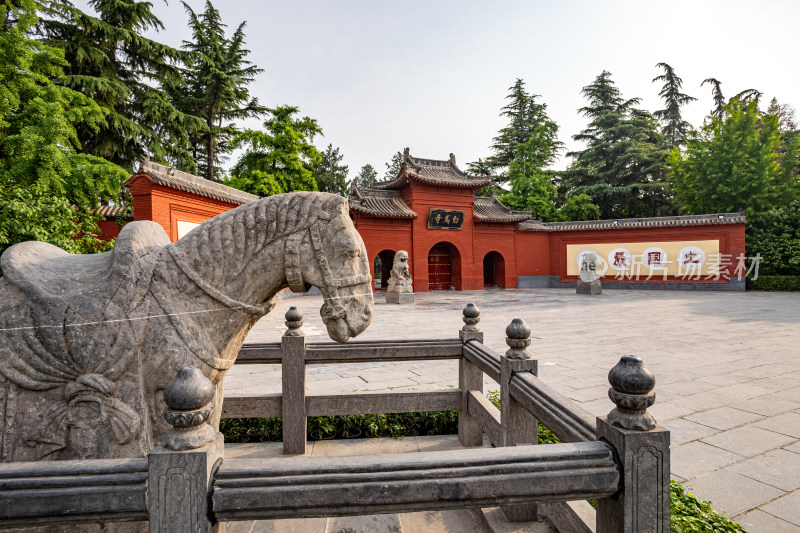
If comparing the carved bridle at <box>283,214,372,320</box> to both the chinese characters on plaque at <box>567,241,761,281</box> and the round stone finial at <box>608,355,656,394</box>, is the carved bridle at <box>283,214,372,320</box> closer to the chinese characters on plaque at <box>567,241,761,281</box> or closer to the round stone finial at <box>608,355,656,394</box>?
the round stone finial at <box>608,355,656,394</box>

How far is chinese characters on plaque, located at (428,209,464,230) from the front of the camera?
19.5m

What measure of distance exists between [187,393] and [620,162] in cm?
3105

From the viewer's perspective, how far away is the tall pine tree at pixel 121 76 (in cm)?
1461

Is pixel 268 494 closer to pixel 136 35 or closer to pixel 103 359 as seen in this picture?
pixel 103 359

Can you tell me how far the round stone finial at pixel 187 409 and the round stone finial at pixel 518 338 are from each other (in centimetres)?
149

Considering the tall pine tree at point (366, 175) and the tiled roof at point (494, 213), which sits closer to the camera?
the tiled roof at point (494, 213)

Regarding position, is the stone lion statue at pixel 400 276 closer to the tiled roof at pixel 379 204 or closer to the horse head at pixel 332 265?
the tiled roof at pixel 379 204

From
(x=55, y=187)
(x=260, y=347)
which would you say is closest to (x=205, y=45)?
(x=55, y=187)

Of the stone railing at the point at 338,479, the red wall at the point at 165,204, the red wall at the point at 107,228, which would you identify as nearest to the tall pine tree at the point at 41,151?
the red wall at the point at 107,228

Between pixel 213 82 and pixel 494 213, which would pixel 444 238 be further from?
pixel 213 82

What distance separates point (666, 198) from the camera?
26578 millimetres

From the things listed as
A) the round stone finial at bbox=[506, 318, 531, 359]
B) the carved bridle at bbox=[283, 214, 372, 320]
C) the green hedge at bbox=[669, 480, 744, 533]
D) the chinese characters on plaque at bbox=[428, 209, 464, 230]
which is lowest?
the green hedge at bbox=[669, 480, 744, 533]

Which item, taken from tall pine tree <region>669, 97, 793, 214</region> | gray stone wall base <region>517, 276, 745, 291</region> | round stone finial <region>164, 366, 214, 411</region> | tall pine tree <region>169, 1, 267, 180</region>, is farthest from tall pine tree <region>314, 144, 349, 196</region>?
round stone finial <region>164, 366, 214, 411</region>

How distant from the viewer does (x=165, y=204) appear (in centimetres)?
1057
